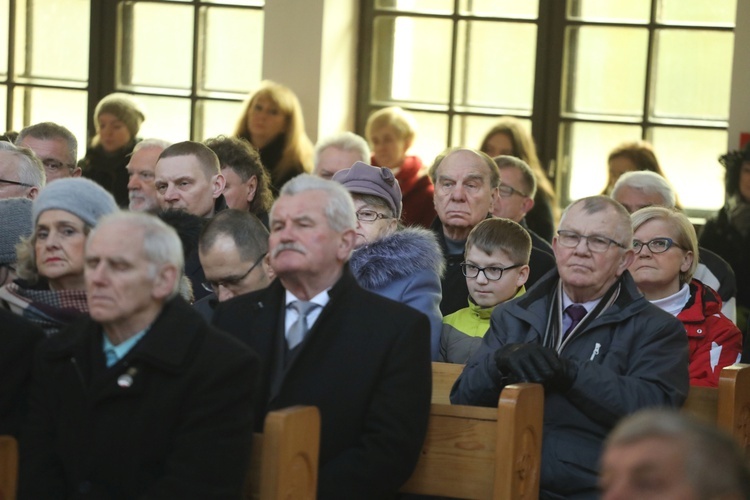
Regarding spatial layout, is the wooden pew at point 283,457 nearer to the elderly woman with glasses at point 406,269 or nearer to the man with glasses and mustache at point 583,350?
the man with glasses and mustache at point 583,350

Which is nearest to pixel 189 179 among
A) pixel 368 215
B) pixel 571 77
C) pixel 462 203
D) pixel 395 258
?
pixel 368 215

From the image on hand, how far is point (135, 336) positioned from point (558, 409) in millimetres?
1134

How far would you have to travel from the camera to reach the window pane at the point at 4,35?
316 inches

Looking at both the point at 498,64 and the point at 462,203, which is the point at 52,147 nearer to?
the point at 462,203

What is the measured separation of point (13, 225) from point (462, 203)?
170 centimetres

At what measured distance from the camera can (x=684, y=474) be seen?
1.64 m

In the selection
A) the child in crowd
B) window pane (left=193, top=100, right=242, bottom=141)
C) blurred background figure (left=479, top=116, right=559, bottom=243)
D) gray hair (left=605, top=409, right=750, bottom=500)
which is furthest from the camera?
window pane (left=193, top=100, right=242, bottom=141)

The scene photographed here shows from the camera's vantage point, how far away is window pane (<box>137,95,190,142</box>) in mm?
7801

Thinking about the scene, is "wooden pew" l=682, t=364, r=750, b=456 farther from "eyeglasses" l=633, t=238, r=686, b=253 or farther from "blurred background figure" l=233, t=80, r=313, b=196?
"blurred background figure" l=233, t=80, r=313, b=196

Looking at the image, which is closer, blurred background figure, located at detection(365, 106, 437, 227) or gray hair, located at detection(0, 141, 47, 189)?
gray hair, located at detection(0, 141, 47, 189)

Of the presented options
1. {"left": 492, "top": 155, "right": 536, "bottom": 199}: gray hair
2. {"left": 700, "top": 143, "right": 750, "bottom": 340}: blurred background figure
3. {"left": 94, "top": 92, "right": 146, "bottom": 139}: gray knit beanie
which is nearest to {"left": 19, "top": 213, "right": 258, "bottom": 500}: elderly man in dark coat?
{"left": 492, "top": 155, "right": 536, "bottom": 199}: gray hair

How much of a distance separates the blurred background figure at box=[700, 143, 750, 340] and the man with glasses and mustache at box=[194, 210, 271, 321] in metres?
2.51

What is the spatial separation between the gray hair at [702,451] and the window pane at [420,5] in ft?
19.1

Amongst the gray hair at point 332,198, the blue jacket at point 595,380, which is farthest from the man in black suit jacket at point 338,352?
the blue jacket at point 595,380
